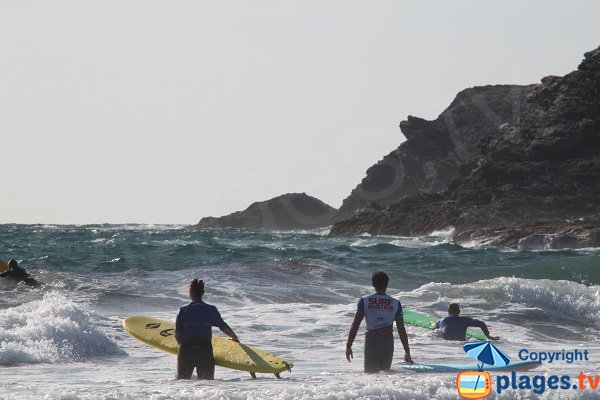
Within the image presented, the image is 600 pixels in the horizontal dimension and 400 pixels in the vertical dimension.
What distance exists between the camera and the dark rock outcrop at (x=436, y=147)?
143 metres

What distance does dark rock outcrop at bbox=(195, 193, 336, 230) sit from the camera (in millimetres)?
171000

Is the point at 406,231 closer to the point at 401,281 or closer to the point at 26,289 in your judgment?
the point at 401,281

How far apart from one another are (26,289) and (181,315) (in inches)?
465

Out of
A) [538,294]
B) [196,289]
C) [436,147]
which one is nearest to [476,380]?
[196,289]

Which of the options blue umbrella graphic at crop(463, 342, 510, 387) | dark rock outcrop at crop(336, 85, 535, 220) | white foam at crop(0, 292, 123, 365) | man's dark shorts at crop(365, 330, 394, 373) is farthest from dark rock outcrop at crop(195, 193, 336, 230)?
man's dark shorts at crop(365, 330, 394, 373)

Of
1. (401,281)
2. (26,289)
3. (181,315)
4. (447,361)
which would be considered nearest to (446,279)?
(401,281)

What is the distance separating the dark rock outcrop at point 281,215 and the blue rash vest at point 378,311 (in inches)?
6052

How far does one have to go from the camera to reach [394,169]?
152 metres

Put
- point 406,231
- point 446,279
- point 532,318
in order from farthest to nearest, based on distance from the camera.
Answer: point 406,231 < point 446,279 < point 532,318

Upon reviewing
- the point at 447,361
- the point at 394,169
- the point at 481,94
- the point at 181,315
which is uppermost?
the point at 481,94

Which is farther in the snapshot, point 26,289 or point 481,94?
point 481,94

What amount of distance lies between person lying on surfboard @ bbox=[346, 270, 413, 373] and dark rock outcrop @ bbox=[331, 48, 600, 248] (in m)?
60.9

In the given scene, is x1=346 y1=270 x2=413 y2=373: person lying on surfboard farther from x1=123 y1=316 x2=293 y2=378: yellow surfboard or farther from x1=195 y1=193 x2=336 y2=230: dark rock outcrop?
x1=195 y1=193 x2=336 y2=230: dark rock outcrop

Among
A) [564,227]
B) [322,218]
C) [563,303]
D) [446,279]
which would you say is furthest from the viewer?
[322,218]
